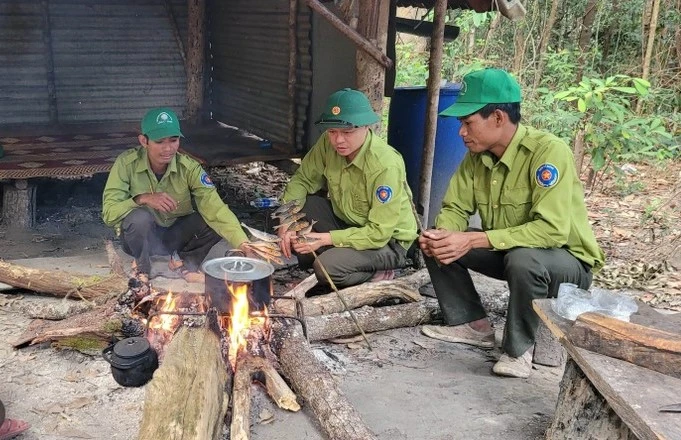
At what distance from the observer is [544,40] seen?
1124 cm

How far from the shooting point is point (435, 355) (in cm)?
404

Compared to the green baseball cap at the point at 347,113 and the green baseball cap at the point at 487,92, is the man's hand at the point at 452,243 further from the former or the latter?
the green baseball cap at the point at 347,113

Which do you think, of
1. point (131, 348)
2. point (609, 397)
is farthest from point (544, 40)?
point (131, 348)

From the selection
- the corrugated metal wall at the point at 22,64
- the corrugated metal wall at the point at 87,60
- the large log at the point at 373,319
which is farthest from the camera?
the corrugated metal wall at the point at 87,60

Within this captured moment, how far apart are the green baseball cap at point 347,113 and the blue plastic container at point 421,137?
58.2 inches

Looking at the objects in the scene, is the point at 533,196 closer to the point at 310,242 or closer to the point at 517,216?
the point at 517,216

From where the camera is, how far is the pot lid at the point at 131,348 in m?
3.28

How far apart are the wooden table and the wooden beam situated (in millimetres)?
2407

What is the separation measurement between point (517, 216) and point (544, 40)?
8.50m

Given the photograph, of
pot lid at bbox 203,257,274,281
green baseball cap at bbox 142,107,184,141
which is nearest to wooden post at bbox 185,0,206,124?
green baseball cap at bbox 142,107,184,141

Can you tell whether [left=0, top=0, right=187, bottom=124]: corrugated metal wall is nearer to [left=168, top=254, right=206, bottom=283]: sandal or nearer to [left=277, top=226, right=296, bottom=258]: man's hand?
[left=168, top=254, right=206, bottom=283]: sandal

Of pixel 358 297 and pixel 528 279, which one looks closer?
pixel 528 279

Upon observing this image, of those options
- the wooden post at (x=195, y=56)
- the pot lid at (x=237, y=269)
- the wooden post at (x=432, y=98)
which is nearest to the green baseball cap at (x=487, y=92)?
the pot lid at (x=237, y=269)

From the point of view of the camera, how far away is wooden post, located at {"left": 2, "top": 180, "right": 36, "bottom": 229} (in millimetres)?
6605
